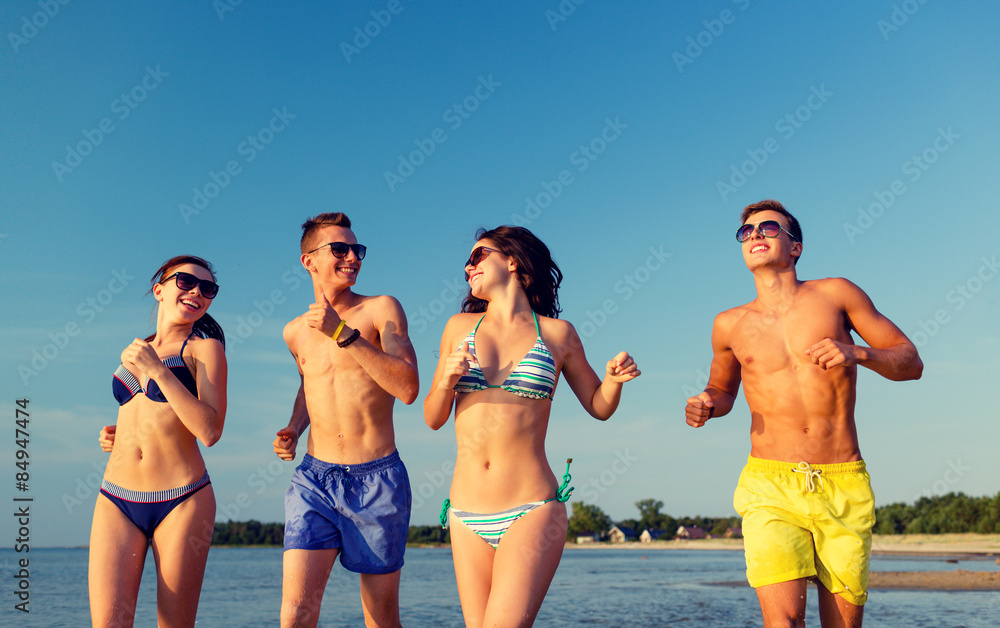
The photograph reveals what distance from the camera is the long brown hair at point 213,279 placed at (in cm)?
577

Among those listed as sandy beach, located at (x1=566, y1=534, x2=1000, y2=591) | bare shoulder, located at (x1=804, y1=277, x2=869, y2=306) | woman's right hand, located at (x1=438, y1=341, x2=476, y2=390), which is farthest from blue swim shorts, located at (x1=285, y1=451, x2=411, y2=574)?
sandy beach, located at (x1=566, y1=534, x2=1000, y2=591)

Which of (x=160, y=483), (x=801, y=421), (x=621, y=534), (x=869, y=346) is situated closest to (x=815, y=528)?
(x=801, y=421)

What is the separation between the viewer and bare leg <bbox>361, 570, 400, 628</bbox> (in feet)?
17.0

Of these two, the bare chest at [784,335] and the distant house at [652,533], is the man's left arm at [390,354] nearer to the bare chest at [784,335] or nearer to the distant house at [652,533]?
the bare chest at [784,335]

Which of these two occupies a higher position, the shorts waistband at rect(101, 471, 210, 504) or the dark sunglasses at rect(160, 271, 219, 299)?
the dark sunglasses at rect(160, 271, 219, 299)

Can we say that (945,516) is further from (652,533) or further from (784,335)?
(784,335)

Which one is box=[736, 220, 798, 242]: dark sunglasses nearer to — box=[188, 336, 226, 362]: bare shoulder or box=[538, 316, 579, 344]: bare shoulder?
box=[538, 316, 579, 344]: bare shoulder

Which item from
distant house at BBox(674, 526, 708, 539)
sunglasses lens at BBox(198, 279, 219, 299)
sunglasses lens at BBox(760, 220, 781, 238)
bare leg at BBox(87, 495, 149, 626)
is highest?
sunglasses lens at BBox(760, 220, 781, 238)

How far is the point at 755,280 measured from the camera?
5.38m

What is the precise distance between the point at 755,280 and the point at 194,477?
417 cm

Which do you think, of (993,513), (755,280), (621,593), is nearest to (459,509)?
(755,280)

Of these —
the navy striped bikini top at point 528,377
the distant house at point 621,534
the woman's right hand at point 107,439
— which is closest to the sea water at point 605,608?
the woman's right hand at point 107,439

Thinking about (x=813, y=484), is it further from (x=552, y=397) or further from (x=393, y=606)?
(x=393, y=606)

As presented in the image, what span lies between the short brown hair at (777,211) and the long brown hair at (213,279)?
13.1ft
